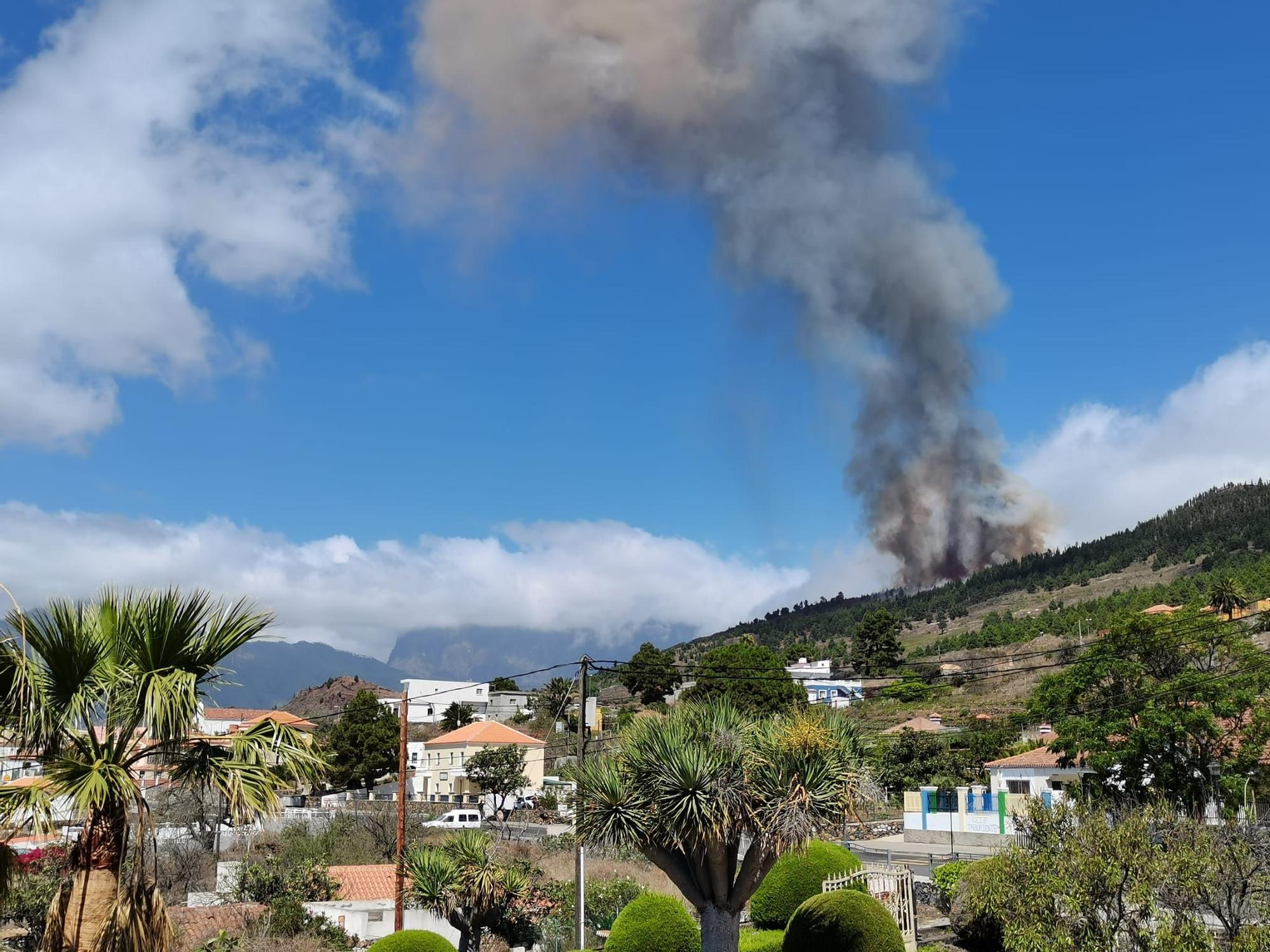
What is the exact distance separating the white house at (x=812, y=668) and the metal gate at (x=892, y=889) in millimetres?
94055

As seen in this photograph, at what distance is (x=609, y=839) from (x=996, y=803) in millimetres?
43284

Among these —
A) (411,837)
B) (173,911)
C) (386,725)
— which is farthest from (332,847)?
(386,725)

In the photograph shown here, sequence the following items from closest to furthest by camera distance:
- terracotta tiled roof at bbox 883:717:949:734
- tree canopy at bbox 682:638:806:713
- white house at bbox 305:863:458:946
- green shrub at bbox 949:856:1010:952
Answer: green shrub at bbox 949:856:1010:952, white house at bbox 305:863:458:946, terracotta tiled roof at bbox 883:717:949:734, tree canopy at bbox 682:638:806:713

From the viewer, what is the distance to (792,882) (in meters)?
26.8

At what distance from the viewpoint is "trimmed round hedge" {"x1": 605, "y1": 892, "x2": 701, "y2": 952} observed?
77.0 ft

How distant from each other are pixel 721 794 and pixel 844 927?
4.92 metres

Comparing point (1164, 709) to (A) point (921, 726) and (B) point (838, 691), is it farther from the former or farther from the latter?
(B) point (838, 691)

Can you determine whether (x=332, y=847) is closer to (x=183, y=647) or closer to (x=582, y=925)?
(x=582, y=925)

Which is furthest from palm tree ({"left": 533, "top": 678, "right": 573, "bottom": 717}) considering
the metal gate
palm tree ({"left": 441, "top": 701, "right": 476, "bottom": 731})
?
the metal gate

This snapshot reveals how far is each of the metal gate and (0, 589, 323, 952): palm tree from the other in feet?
59.5

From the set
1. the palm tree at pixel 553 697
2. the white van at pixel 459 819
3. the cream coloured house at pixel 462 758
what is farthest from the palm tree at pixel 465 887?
the palm tree at pixel 553 697

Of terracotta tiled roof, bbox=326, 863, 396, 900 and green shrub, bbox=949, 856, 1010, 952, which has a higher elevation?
green shrub, bbox=949, 856, 1010, 952

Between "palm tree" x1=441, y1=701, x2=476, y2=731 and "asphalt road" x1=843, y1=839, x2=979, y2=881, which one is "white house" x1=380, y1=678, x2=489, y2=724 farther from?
"asphalt road" x1=843, y1=839, x2=979, y2=881

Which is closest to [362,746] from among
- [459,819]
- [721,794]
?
[459,819]
